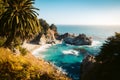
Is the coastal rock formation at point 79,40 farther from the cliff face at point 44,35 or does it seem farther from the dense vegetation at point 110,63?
the dense vegetation at point 110,63

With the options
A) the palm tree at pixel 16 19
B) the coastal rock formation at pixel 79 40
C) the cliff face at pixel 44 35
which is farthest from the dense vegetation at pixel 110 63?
the coastal rock formation at pixel 79 40

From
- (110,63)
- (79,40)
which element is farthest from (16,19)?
(79,40)

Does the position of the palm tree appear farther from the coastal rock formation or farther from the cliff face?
the coastal rock formation

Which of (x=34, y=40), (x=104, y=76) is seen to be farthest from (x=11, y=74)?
(x=34, y=40)

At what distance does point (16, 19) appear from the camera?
3694cm

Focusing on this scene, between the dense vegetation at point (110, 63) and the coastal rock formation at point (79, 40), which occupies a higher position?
the dense vegetation at point (110, 63)

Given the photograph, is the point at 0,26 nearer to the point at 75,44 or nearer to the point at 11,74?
the point at 11,74

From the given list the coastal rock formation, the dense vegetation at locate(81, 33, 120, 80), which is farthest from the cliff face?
the dense vegetation at locate(81, 33, 120, 80)

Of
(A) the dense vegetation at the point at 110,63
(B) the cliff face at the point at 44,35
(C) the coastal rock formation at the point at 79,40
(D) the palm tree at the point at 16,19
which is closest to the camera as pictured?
(A) the dense vegetation at the point at 110,63

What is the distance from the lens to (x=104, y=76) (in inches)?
1373

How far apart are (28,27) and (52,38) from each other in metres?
108

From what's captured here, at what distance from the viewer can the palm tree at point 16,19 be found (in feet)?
122

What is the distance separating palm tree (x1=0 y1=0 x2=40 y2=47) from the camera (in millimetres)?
37150

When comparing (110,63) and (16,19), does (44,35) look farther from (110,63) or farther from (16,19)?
(110,63)
